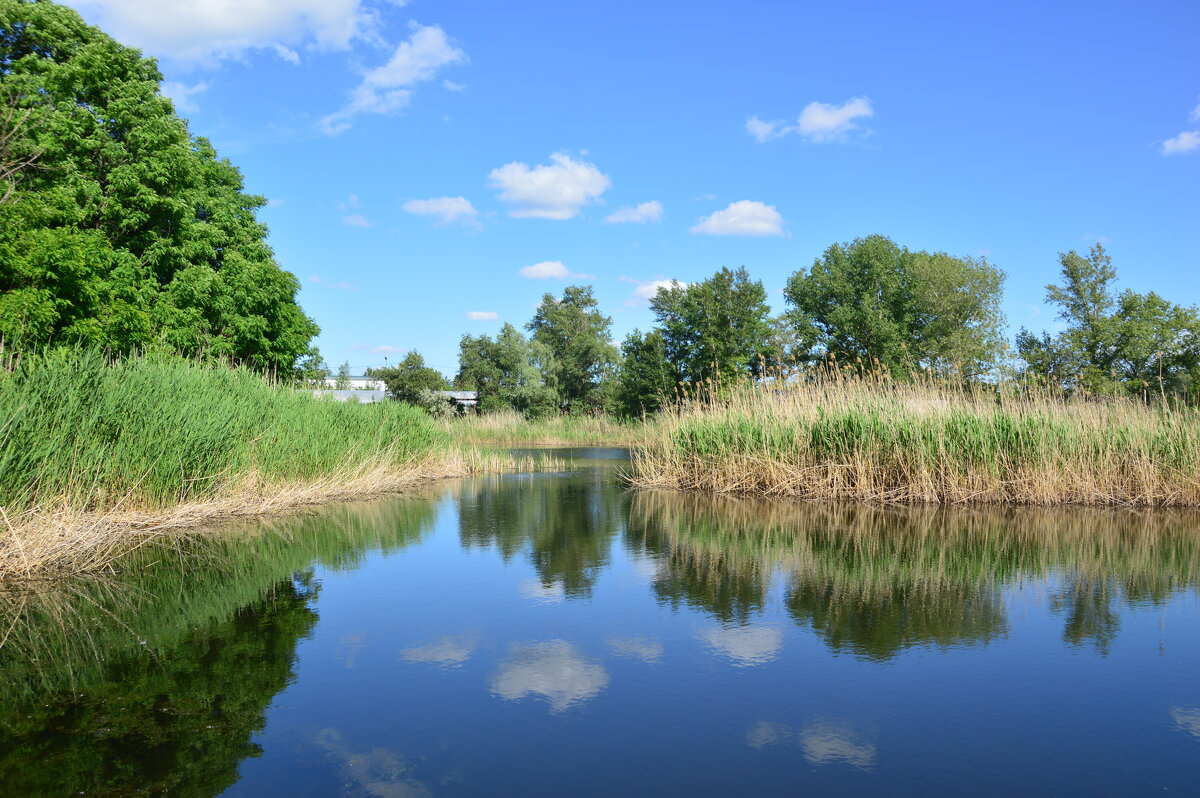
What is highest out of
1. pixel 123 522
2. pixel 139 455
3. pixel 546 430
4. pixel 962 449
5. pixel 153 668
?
pixel 139 455

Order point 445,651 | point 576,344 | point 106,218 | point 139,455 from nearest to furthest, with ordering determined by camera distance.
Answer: point 445,651, point 139,455, point 106,218, point 576,344

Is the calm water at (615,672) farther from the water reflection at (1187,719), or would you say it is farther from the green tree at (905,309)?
the green tree at (905,309)

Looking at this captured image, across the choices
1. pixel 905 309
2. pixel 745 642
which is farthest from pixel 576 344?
pixel 745 642

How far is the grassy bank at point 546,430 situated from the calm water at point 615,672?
79.5 feet

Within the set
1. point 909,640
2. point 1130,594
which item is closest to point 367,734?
point 909,640

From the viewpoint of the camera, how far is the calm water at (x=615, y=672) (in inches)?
143

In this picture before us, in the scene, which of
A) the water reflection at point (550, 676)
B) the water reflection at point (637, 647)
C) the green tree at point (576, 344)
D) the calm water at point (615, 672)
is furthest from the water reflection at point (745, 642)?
the green tree at point (576, 344)

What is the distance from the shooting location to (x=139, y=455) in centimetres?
925

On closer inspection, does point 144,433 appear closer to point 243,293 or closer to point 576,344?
point 243,293

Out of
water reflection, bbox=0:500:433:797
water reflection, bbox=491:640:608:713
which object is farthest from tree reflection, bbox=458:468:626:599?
water reflection, bbox=0:500:433:797

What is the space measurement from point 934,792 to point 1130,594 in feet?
16.6

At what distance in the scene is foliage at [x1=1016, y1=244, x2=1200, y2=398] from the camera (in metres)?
40.5

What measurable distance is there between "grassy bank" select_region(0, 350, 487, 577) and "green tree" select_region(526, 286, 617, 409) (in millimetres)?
42450

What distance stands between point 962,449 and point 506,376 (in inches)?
1607
